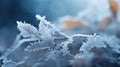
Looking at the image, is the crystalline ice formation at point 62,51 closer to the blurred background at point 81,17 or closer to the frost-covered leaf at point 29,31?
the frost-covered leaf at point 29,31

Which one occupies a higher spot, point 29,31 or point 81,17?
point 81,17

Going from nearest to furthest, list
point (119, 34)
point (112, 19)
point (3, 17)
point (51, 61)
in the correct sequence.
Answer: point (51, 61) < point (119, 34) < point (112, 19) < point (3, 17)

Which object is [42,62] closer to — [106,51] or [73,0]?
[106,51]

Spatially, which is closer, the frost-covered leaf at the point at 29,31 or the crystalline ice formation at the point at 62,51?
the crystalline ice formation at the point at 62,51

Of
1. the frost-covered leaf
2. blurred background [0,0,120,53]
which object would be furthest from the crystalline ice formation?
blurred background [0,0,120,53]

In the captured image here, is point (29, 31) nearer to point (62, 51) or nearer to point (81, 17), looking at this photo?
point (62, 51)

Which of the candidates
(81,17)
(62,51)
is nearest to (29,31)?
(62,51)

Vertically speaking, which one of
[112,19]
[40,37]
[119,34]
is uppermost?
[112,19]

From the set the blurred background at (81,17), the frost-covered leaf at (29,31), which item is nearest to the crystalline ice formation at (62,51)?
the frost-covered leaf at (29,31)

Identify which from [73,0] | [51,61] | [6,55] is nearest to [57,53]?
[51,61]

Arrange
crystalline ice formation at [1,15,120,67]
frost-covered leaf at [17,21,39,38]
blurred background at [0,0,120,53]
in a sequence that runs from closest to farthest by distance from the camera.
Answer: crystalline ice formation at [1,15,120,67] → frost-covered leaf at [17,21,39,38] → blurred background at [0,0,120,53]

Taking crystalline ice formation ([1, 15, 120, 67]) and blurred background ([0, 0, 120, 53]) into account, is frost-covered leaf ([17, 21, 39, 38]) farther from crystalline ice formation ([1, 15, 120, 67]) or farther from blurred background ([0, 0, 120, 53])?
blurred background ([0, 0, 120, 53])
